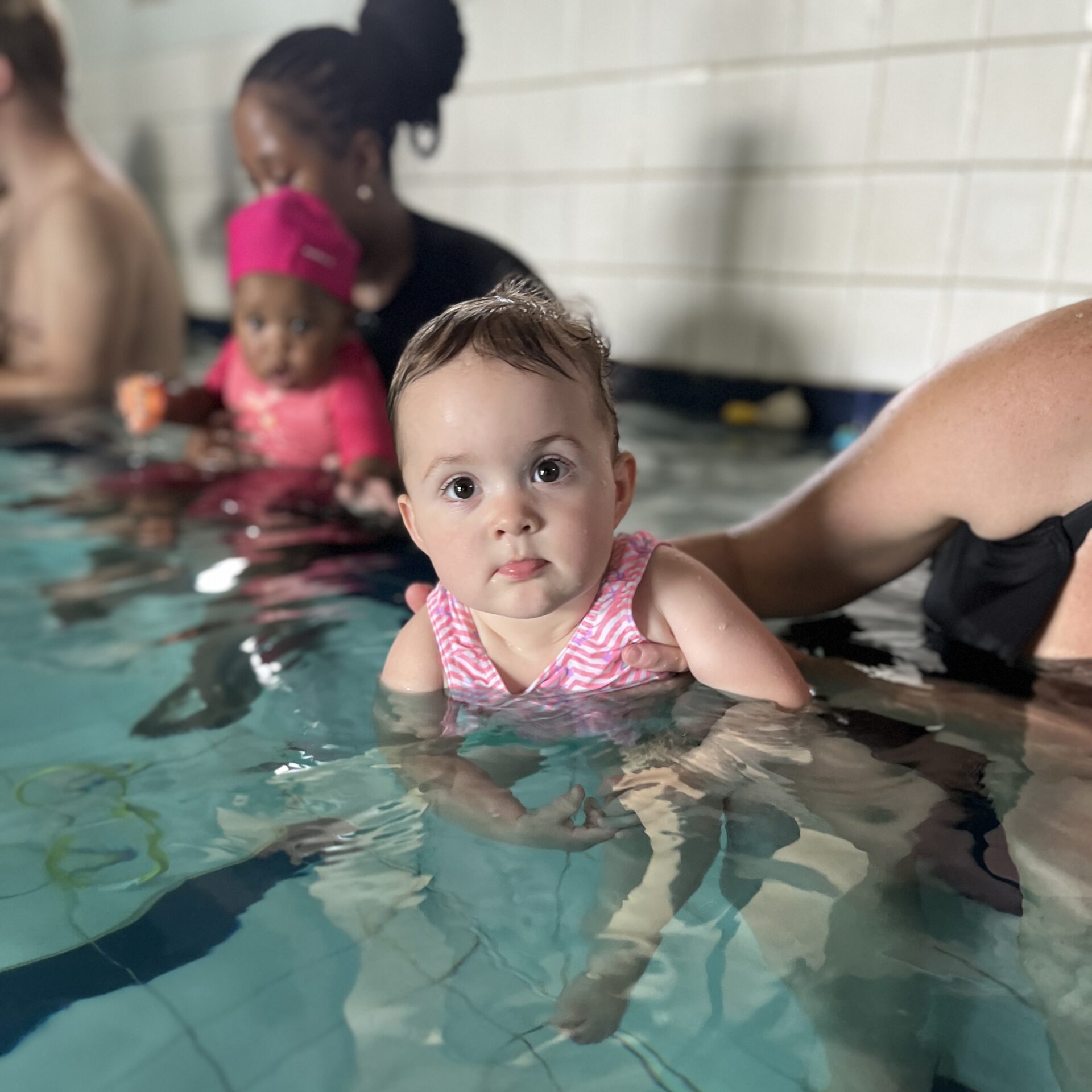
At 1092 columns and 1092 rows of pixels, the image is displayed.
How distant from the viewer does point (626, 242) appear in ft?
12.3

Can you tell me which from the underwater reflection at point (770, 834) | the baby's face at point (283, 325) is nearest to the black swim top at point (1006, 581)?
the underwater reflection at point (770, 834)

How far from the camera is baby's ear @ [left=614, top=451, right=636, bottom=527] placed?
1232 millimetres

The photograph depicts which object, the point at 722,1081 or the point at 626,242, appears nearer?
the point at 722,1081

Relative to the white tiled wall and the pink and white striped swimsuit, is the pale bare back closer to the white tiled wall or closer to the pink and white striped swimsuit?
the white tiled wall

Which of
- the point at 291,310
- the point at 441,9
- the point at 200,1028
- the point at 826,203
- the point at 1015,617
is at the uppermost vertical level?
the point at 441,9

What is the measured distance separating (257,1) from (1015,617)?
4418 mm

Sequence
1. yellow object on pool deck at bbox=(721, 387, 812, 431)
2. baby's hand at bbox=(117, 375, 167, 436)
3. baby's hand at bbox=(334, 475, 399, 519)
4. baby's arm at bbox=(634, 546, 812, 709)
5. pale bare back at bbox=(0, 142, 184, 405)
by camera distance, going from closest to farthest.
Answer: baby's arm at bbox=(634, 546, 812, 709)
baby's hand at bbox=(334, 475, 399, 519)
baby's hand at bbox=(117, 375, 167, 436)
pale bare back at bbox=(0, 142, 184, 405)
yellow object on pool deck at bbox=(721, 387, 812, 431)

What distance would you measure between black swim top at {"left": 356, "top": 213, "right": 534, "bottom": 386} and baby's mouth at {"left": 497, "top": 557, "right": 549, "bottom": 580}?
189 centimetres

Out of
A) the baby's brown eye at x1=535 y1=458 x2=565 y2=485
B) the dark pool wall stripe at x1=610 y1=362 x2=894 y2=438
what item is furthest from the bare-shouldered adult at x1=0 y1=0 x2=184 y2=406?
the baby's brown eye at x1=535 y1=458 x2=565 y2=485

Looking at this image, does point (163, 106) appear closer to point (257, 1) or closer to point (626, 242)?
point (257, 1)

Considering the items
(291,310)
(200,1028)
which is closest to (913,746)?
(200,1028)

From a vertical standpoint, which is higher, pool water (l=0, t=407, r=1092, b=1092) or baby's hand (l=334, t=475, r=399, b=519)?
pool water (l=0, t=407, r=1092, b=1092)

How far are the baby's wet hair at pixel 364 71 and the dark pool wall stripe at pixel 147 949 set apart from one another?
229 centimetres

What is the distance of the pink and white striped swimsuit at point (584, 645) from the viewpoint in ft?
4.16
